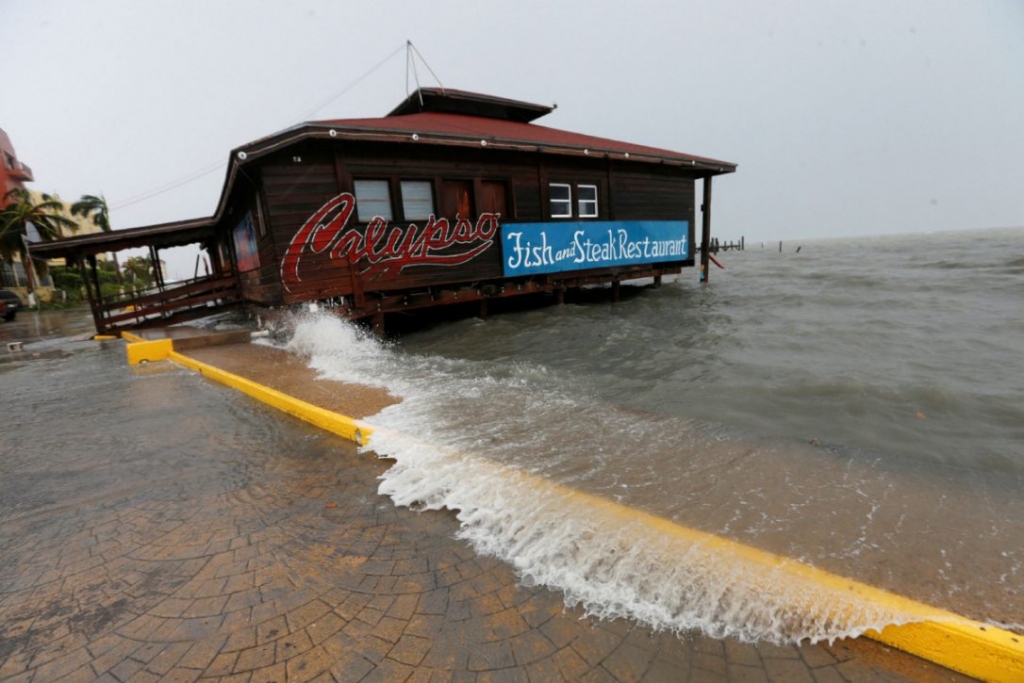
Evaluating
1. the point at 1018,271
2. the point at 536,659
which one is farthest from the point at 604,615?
the point at 1018,271

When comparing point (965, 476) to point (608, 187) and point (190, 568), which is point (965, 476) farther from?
point (608, 187)

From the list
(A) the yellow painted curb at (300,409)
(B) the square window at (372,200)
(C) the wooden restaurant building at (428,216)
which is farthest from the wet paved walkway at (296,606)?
(B) the square window at (372,200)

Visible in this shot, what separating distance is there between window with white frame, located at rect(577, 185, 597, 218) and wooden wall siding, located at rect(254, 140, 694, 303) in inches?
8.7

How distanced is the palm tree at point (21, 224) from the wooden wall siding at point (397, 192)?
96.2ft

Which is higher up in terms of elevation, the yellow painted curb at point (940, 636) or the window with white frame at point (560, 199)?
the window with white frame at point (560, 199)

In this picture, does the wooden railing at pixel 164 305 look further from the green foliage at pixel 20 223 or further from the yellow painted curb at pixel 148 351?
the green foliage at pixel 20 223

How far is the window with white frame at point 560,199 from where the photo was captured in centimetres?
1332

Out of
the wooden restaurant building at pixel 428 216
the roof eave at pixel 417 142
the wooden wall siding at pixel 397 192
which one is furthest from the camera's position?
the wooden restaurant building at pixel 428 216

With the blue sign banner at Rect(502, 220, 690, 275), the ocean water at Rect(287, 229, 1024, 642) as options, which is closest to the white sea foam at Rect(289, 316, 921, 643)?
the ocean water at Rect(287, 229, 1024, 642)

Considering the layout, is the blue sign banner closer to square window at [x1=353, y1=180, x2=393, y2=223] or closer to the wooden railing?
square window at [x1=353, y1=180, x2=393, y2=223]

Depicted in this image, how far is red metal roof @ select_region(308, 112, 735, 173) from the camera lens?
31.6 feet

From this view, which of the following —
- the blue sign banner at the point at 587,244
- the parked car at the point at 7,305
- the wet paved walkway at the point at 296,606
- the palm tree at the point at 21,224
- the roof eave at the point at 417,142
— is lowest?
the wet paved walkway at the point at 296,606

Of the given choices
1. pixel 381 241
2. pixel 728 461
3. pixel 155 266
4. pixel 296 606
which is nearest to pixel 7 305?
Answer: pixel 155 266

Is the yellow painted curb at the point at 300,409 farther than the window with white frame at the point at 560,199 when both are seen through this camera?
No
